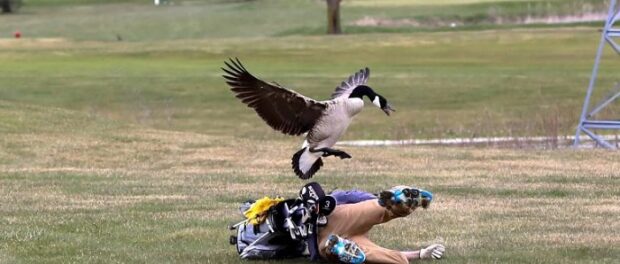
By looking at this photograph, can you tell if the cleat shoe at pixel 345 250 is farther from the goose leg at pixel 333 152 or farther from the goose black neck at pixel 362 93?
the goose black neck at pixel 362 93

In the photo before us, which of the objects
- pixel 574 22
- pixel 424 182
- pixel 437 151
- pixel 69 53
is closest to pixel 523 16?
pixel 574 22

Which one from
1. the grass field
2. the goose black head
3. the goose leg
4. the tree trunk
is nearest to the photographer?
the goose leg

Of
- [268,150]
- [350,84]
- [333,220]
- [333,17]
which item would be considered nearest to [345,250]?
[333,220]

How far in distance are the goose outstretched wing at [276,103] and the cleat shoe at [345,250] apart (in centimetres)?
68

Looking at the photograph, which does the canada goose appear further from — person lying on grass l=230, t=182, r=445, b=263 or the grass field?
the grass field

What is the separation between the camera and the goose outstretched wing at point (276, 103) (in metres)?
7.27

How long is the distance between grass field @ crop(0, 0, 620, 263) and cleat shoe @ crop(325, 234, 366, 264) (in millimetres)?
793

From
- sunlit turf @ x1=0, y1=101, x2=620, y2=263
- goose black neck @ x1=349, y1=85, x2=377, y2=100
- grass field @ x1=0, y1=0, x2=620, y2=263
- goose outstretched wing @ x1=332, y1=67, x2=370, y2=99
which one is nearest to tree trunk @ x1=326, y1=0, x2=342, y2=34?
grass field @ x1=0, y1=0, x2=620, y2=263

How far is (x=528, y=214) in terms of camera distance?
10.1m

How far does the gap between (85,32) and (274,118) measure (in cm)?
5218

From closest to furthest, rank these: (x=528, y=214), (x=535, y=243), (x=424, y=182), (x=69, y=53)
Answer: (x=535, y=243)
(x=528, y=214)
(x=424, y=182)
(x=69, y=53)

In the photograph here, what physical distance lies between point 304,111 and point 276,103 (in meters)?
0.18

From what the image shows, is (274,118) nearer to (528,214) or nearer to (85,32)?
(528,214)

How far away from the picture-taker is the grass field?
893cm
